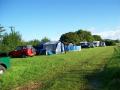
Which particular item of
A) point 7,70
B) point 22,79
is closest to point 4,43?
point 7,70

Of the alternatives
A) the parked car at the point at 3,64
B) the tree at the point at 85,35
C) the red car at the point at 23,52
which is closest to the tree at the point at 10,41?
the red car at the point at 23,52

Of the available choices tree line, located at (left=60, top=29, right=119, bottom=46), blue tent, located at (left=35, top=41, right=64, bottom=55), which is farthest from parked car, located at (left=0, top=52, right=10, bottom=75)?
tree line, located at (left=60, top=29, right=119, bottom=46)

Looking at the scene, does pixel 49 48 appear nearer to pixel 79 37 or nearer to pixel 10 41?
pixel 10 41

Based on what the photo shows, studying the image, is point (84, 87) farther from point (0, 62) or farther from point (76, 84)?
point (0, 62)

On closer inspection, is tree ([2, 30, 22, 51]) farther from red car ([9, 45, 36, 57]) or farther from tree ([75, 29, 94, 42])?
tree ([75, 29, 94, 42])

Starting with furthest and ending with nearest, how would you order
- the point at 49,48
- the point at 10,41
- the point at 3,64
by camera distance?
the point at 10,41 < the point at 49,48 < the point at 3,64

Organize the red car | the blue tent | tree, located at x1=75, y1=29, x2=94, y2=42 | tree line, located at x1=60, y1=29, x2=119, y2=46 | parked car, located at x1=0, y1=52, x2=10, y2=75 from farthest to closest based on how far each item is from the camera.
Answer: tree, located at x1=75, y1=29, x2=94, y2=42 → tree line, located at x1=60, y1=29, x2=119, y2=46 → the blue tent → the red car → parked car, located at x1=0, y1=52, x2=10, y2=75

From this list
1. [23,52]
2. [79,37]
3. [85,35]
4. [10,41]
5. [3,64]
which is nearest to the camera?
[3,64]

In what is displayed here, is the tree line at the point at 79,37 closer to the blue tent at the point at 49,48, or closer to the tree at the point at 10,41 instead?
the tree at the point at 10,41

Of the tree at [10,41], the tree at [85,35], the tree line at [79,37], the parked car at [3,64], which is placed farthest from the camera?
the tree at [85,35]

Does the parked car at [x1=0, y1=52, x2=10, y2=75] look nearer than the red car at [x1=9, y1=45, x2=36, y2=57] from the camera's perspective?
Yes

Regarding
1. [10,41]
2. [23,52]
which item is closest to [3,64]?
[23,52]

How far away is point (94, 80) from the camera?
49.3 ft

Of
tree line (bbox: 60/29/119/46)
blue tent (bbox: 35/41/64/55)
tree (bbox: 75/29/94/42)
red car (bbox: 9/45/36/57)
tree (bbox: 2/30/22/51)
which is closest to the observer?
red car (bbox: 9/45/36/57)
